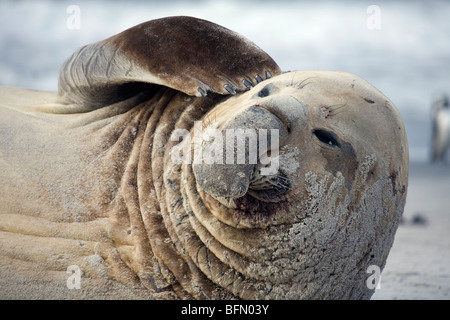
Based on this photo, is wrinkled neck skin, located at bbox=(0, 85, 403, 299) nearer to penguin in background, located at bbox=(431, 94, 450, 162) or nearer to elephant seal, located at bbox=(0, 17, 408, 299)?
elephant seal, located at bbox=(0, 17, 408, 299)

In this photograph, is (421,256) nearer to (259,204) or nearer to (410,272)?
(410,272)

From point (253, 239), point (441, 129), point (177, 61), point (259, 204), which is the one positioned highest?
point (177, 61)

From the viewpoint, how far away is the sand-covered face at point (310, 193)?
2.46 m

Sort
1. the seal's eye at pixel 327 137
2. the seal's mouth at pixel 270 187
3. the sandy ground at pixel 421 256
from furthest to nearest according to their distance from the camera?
the sandy ground at pixel 421 256, the seal's eye at pixel 327 137, the seal's mouth at pixel 270 187

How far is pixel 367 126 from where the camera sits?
263 centimetres

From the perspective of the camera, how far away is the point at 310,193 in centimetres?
249

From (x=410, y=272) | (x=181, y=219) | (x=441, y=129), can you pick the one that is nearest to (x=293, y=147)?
(x=181, y=219)

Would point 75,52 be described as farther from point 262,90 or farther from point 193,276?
point 193,276

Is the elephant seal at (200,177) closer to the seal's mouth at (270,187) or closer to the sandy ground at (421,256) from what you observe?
the seal's mouth at (270,187)

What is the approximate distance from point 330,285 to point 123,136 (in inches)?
46.5

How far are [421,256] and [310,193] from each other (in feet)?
9.69

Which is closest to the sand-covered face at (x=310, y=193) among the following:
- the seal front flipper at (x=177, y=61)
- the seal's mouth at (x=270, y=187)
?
the seal's mouth at (x=270, y=187)

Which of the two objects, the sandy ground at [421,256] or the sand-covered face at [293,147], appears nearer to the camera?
the sand-covered face at [293,147]

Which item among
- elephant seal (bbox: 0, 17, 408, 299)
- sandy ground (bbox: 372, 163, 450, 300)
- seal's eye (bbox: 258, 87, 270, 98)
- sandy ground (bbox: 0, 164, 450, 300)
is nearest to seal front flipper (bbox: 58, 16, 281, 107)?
elephant seal (bbox: 0, 17, 408, 299)
